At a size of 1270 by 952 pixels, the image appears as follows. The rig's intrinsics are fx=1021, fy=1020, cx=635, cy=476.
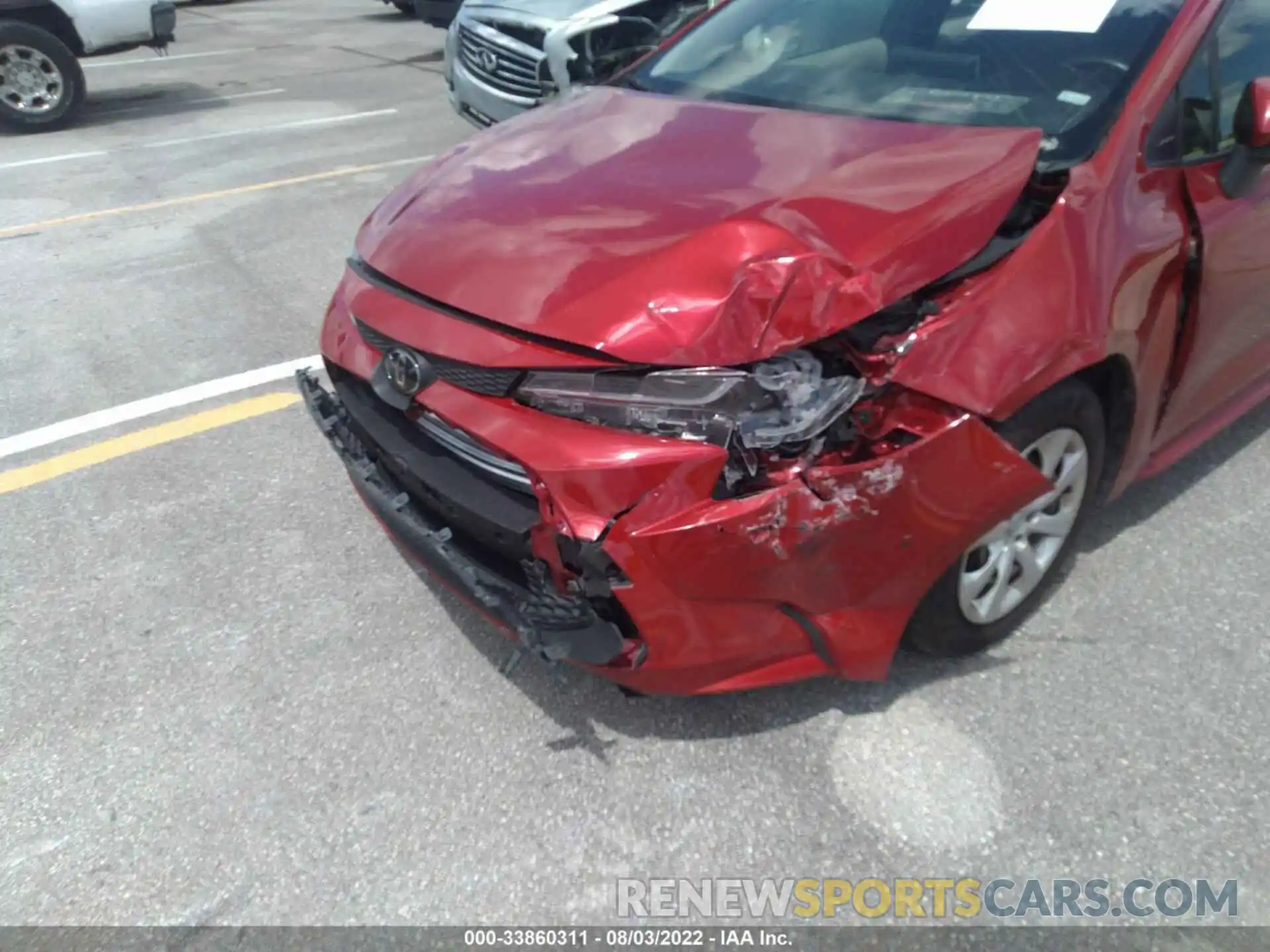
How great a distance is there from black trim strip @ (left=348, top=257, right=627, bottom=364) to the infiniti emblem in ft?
0.38

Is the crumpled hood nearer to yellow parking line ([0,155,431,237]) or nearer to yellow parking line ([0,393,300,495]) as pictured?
yellow parking line ([0,393,300,495])

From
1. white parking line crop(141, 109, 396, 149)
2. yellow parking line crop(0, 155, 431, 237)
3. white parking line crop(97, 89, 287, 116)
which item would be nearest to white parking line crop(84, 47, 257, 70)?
white parking line crop(97, 89, 287, 116)

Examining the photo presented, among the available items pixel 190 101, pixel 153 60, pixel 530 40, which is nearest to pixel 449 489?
pixel 530 40

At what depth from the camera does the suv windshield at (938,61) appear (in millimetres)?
2555

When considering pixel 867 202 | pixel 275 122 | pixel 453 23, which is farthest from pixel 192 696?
pixel 275 122

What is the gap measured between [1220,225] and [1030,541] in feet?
3.05

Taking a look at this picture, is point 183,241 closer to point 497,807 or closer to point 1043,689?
point 497,807

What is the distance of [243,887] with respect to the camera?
2.14 meters

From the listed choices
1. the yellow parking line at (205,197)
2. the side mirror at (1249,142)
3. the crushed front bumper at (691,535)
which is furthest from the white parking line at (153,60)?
the side mirror at (1249,142)

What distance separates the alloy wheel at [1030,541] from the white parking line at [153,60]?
42.8ft

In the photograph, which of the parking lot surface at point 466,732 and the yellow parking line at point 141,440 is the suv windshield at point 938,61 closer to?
the parking lot surface at point 466,732

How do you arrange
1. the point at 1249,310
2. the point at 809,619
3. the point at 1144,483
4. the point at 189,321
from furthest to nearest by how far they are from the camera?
the point at 189,321 < the point at 1144,483 < the point at 1249,310 < the point at 809,619

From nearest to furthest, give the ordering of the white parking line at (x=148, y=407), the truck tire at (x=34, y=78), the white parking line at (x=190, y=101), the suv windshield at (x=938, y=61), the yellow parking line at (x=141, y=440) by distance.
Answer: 1. the suv windshield at (x=938, y=61)
2. the yellow parking line at (x=141, y=440)
3. the white parking line at (x=148, y=407)
4. the truck tire at (x=34, y=78)
5. the white parking line at (x=190, y=101)

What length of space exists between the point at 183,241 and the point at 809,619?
526 cm
